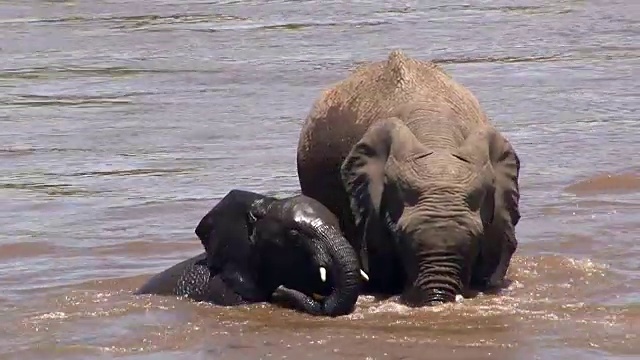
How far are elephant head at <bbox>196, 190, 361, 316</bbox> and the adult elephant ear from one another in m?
0.47

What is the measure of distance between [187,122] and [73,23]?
939 cm

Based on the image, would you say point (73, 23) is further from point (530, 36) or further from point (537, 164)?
point (537, 164)

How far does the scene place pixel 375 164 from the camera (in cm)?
1031

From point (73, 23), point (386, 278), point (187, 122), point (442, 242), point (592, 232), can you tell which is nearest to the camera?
point (442, 242)

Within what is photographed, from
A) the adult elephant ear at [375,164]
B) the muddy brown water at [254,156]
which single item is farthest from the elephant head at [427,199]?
the muddy brown water at [254,156]

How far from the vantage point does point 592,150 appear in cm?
1512

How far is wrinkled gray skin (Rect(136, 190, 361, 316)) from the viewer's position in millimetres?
9576

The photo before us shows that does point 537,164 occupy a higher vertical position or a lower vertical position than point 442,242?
lower

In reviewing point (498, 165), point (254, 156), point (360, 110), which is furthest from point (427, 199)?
point (254, 156)

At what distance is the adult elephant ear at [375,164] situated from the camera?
10133 millimetres

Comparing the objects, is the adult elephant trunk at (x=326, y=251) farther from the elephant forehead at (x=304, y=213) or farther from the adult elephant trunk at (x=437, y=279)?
the adult elephant trunk at (x=437, y=279)

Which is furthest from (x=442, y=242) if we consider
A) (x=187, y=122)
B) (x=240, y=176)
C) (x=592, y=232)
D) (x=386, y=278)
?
(x=187, y=122)

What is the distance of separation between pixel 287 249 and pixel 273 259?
6.6 inches

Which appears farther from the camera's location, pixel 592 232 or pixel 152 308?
pixel 592 232
